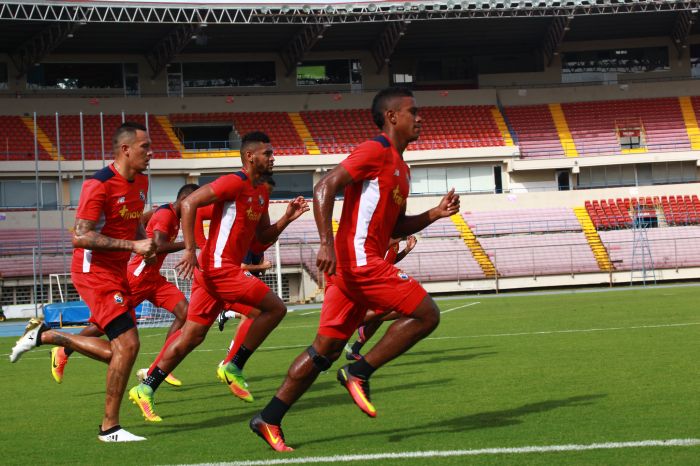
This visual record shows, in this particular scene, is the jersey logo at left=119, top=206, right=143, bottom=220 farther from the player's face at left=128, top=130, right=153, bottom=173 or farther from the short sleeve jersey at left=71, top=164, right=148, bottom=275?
the player's face at left=128, top=130, right=153, bottom=173

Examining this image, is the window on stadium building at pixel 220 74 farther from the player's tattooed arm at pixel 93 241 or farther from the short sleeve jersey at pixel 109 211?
the player's tattooed arm at pixel 93 241

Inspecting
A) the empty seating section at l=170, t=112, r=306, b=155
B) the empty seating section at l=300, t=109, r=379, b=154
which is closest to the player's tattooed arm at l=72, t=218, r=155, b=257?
the empty seating section at l=170, t=112, r=306, b=155

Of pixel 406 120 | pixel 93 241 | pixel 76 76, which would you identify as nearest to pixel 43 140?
pixel 76 76

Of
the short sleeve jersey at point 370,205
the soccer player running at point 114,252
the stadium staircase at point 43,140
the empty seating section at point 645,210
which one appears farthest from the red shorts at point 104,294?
the empty seating section at point 645,210

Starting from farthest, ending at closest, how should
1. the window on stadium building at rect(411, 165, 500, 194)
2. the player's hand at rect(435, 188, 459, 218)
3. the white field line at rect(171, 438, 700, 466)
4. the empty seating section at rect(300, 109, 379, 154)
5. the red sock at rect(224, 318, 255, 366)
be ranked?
the window on stadium building at rect(411, 165, 500, 194) < the empty seating section at rect(300, 109, 379, 154) < the red sock at rect(224, 318, 255, 366) < the player's hand at rect(435, 188, 459, 218) < the white field line at rect(171, 438, 700, 466)

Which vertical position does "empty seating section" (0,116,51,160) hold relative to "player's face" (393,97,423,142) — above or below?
above

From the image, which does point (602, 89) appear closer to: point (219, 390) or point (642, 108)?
point (642, 108)

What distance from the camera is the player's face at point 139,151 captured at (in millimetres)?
7648

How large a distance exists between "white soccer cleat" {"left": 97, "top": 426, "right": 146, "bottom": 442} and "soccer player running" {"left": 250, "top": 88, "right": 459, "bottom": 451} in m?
1.17

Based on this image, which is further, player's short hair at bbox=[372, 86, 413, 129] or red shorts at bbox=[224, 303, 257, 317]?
red shorts at bbox=[224, 303, 257, 317]

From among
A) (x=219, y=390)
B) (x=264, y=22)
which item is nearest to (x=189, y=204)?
(x=219, y=390)

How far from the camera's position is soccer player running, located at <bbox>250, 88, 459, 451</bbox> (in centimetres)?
636

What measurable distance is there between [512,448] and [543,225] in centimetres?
3664

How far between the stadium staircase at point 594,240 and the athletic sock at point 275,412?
33.4 meters
